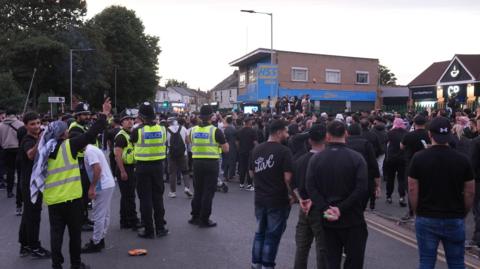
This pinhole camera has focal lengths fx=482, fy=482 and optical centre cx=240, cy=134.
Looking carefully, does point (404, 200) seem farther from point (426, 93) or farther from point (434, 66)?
point (434, 66)

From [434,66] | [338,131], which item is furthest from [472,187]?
[434,66]

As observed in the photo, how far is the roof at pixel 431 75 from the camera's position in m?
48.6

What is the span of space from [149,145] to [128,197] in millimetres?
1145

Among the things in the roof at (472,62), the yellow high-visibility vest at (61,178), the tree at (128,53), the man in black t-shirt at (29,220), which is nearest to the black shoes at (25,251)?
the man in black t-shirt at (29,220)

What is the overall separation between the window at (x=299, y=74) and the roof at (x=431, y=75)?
11.7 metres

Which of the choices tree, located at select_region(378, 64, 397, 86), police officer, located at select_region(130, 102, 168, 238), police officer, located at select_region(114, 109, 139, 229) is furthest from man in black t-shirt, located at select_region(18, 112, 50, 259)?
tree, located at select_region(378, 64, 397, 86)

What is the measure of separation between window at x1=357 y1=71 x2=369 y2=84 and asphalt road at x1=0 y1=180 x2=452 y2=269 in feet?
139

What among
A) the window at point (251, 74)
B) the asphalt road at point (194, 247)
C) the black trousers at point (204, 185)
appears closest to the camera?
the asphalt road at point (194, 247)

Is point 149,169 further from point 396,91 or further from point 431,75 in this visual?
point 396,91

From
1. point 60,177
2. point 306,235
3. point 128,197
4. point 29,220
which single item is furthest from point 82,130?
point 306,235

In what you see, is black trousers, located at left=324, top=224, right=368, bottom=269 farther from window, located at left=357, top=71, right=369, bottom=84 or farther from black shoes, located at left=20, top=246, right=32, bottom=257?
window, located at left=357, top=71, right=369, bottom=84

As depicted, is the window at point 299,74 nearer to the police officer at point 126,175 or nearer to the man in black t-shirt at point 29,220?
the police officer at point 126,175

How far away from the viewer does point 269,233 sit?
19.2 feet

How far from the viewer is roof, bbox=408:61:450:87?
48.6 meters
